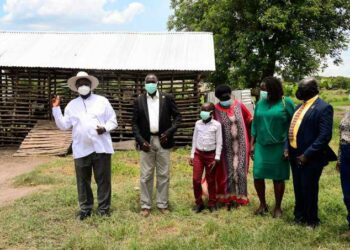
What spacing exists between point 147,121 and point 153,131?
0.50ft

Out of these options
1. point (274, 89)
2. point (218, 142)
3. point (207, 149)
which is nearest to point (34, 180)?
point (207, 149)

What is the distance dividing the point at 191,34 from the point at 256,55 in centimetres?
373

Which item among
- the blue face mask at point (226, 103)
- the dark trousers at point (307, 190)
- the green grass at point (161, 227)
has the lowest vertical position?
the green grass at point (161, 227)

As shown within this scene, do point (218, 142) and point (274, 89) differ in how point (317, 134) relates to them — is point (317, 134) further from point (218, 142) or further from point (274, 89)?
point (218, 142)

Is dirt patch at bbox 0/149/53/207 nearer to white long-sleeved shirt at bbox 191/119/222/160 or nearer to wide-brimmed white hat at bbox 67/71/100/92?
wide-brimmed white hat at bbox 67/71/100/92

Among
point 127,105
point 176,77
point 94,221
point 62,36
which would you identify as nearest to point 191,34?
point 176,77

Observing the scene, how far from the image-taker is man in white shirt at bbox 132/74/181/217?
5418 millimetres

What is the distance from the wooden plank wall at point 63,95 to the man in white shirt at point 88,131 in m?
7.17

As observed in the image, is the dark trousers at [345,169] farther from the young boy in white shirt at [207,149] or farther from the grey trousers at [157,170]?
the grey trousers at [157,170]

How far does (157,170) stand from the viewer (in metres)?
5.62

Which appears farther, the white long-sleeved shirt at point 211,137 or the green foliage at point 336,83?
the green foliage at point 336,83

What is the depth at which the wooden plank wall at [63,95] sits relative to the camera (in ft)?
41.2

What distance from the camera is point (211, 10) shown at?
59.1 ft

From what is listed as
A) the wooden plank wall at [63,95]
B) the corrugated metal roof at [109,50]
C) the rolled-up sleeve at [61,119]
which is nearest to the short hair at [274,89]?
the rolled-up sleeve at [61,119]
